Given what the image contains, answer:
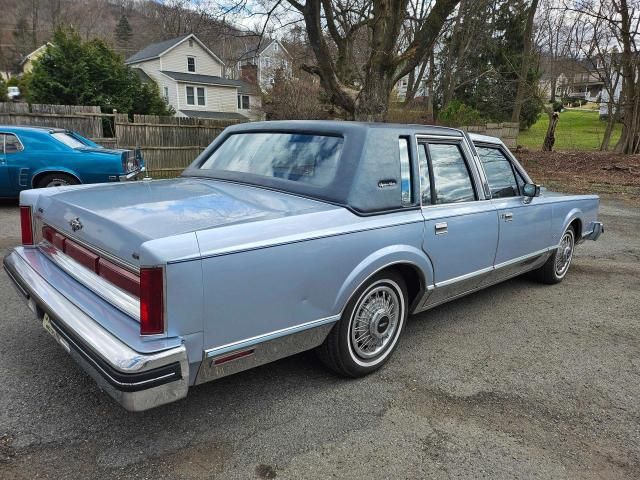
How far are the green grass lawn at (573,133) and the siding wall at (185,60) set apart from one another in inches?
935

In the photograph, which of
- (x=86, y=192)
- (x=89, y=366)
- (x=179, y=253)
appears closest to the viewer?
(x=179, y=253)

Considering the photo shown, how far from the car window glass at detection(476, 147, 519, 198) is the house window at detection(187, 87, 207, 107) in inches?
1327

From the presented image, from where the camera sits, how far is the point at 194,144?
47.9 ft

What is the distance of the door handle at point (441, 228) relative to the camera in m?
3.48

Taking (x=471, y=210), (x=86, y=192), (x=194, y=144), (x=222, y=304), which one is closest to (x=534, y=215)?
(x=471, y=210)

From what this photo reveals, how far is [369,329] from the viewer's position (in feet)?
10.4

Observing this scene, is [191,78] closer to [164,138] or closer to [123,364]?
[164,138]

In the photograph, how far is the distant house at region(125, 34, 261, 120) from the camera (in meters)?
34.2

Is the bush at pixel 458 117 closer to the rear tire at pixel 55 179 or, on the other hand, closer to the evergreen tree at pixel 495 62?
the evergreen tree at pixel 495 62

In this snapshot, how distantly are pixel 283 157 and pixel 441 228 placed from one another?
4.18ft

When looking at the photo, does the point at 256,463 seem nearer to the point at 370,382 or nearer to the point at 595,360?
the point at 370,382

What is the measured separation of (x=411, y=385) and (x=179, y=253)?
1.86m

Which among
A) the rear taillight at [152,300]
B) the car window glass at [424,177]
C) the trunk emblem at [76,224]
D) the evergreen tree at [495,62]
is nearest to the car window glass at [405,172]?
the car window glass at [424,177]

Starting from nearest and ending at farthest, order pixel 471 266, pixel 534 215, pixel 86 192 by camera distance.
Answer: pixel 86 192 → pixel 471 266 → pixel 534 215
